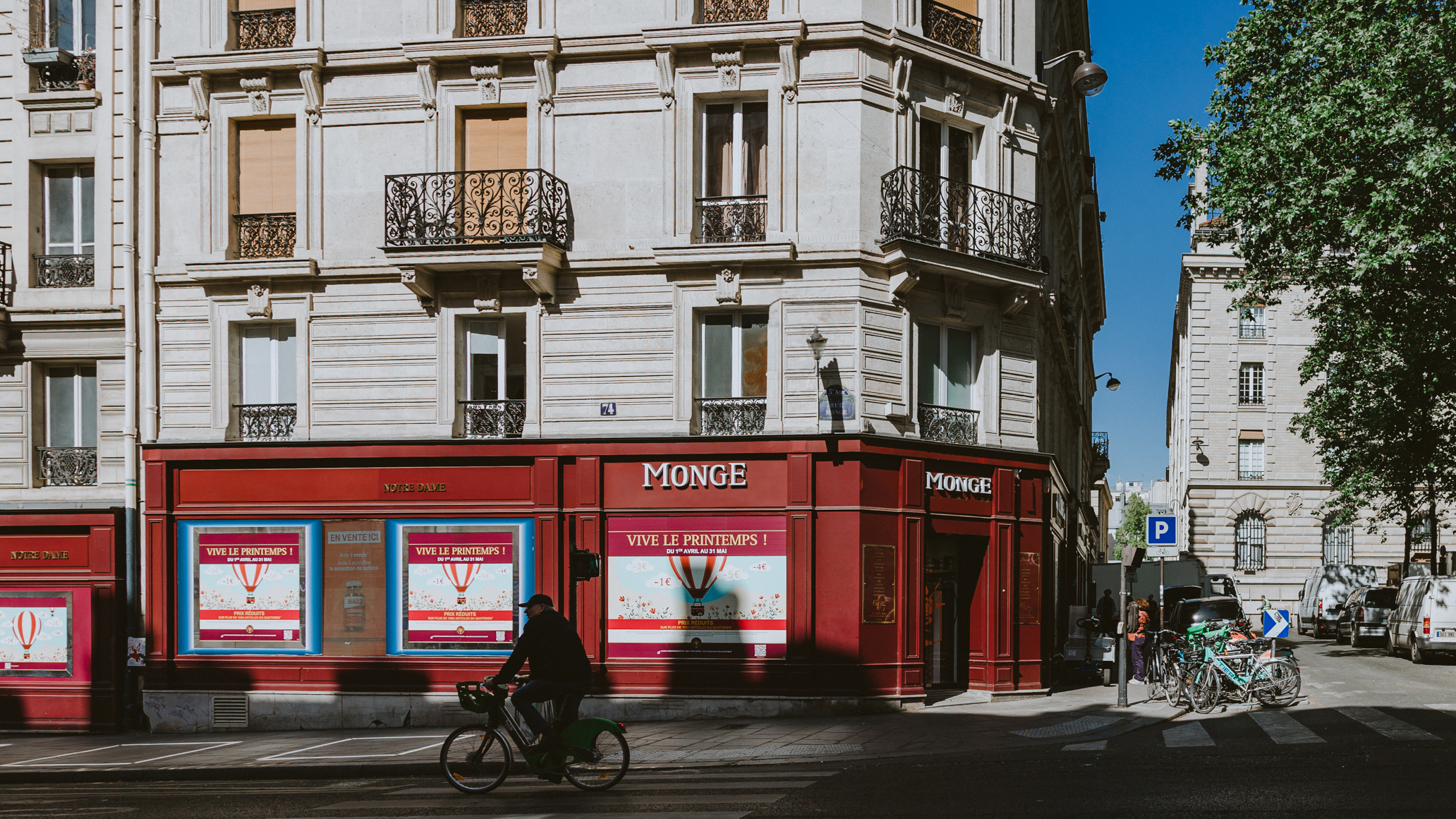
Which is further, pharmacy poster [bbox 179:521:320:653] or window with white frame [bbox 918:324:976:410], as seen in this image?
pharmacy poster [bbox 179:521:320:653]

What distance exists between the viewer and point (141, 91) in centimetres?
2005

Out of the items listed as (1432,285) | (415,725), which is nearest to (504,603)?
(415,725)

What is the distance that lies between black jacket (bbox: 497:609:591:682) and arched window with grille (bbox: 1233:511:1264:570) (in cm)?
5272

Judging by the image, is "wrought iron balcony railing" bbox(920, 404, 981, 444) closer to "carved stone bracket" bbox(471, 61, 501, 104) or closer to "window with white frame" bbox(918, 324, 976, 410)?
"window with white frame" bbox(918, 324, 976, 410)

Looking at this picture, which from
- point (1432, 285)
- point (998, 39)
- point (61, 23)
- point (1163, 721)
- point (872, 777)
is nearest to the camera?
point (872, 777)

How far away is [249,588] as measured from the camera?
770 inches

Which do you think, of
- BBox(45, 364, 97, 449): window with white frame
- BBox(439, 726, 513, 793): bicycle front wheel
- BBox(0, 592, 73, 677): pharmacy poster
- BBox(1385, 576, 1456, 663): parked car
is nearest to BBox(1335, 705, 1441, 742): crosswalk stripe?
BBox(439, 726, 513, 793): bicycle front wheel

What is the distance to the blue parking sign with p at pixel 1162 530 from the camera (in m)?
19.8

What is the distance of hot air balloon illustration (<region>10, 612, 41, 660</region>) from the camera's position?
20.3 meters

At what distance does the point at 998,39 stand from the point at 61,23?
14.9 m

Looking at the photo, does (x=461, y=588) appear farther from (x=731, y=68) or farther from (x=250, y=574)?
(x=731, y=68)

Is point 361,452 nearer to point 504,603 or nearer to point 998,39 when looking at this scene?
point 504,603

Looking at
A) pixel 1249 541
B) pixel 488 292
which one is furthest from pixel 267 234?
pixel 1249 541

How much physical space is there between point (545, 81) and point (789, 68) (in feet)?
11.7
